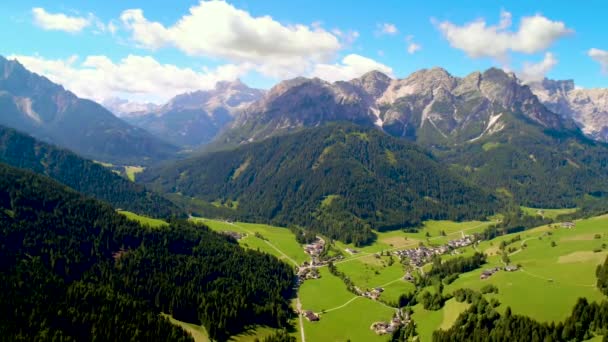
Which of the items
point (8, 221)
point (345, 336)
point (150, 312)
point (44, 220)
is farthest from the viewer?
point (44, 220)

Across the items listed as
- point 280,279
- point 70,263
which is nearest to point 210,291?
point 280,279

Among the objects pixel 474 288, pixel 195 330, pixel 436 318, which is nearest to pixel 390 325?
pixel 436 318

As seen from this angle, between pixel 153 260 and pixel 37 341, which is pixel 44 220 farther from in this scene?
pixel 37 341

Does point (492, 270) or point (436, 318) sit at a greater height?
point (492, 270)

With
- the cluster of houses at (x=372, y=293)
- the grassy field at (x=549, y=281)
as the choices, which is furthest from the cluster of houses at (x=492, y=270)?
the cluster of houses at (x=372, y=293)

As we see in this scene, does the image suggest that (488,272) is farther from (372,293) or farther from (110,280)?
(110,280)

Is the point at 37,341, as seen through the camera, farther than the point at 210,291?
No
